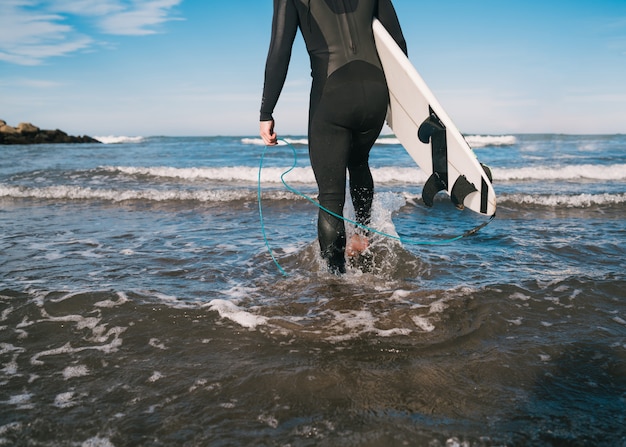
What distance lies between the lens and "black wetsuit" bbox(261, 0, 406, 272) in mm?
3018

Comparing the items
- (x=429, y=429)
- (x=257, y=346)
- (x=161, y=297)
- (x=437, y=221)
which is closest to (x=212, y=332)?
(x=257, y=346)

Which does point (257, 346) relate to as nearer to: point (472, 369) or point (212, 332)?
point (212, 332)

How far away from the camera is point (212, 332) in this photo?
2.74m

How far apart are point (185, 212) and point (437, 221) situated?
379 centimetres

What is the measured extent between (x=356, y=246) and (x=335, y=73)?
1378 millimetres

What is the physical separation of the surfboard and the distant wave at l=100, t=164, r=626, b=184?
789 cm

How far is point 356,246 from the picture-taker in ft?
12.4

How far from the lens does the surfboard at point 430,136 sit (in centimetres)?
320

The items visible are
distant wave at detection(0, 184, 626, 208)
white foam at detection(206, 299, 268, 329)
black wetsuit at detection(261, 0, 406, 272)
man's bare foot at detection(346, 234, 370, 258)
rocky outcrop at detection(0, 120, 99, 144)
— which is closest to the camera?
white foam at detection(206, 299, 268, 329)

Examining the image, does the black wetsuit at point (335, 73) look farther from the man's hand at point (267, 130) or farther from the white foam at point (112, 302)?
the white foam at point (112, 302)

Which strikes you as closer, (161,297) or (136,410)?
(136,410)

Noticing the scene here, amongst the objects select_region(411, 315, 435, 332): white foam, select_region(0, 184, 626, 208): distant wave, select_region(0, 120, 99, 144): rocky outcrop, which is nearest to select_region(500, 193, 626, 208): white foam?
select_region(0, 184, 626, 208): distant wave

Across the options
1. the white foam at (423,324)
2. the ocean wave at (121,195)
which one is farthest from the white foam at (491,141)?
the white foam at (423,324)

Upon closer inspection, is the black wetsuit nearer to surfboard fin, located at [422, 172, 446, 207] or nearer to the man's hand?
the man's hand
